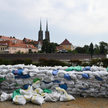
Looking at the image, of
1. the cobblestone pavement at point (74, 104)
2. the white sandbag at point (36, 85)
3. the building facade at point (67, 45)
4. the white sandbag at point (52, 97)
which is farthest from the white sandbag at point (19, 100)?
the building facade at point (67, 45)

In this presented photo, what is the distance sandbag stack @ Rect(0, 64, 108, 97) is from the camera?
3309 mm

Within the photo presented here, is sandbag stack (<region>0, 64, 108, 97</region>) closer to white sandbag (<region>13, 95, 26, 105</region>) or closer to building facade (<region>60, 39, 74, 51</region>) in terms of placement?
white sandbag (<region>13, 95, 26, 105</region>)

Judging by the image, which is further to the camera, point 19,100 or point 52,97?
point 52,97

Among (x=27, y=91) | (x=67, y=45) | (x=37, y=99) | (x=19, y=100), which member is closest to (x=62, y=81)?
(x=37, y=99)

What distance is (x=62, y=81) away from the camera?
11.1 feet

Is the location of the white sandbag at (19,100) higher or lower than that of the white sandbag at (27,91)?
lower

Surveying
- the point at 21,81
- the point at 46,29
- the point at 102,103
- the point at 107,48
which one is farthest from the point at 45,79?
the point at 46,29

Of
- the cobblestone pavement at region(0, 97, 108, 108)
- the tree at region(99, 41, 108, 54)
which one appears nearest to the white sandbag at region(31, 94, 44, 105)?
the cobblestone pavement at region(0, 97, 108, 108)

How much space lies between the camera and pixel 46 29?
83500mm

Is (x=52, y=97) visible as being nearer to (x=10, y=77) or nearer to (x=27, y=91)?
(x=27, y=91)

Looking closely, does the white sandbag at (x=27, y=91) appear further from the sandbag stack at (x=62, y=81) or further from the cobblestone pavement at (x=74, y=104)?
the cobblestone pavement at (x=74, y=104)

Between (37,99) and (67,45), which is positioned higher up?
(67,45)

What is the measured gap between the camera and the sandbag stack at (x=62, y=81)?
3.31 metres

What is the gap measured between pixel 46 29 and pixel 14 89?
269 feet
